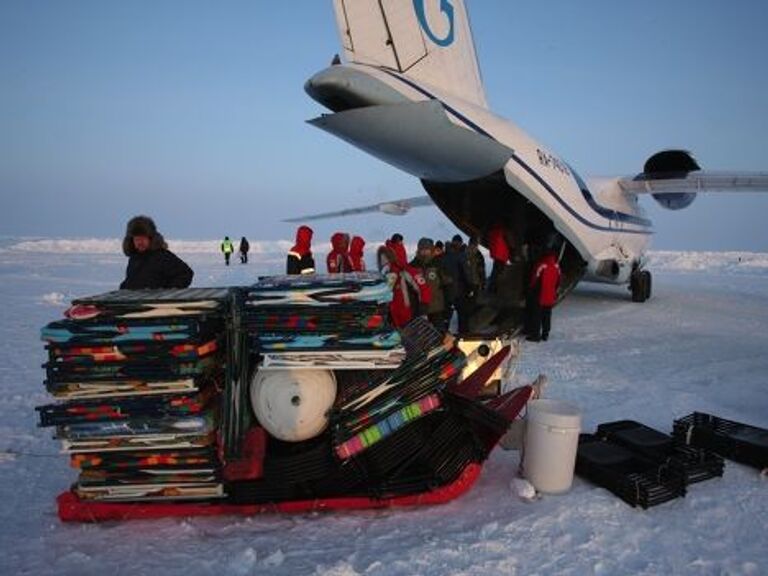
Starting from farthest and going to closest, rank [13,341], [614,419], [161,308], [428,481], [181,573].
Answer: [13,341], [614,419], [428,481], [161,308], [181,573]

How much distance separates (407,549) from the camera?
2.84 metres

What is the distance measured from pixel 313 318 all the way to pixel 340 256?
379 centimetres

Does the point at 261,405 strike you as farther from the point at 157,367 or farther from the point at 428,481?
the point at 428,481

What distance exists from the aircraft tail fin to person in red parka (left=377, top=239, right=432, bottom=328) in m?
2.52

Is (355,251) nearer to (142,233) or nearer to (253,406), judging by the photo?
(142,233)

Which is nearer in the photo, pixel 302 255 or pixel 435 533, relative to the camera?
pixel 435 533

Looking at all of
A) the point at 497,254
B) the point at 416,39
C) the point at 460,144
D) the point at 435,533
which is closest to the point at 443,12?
the point at 416,39

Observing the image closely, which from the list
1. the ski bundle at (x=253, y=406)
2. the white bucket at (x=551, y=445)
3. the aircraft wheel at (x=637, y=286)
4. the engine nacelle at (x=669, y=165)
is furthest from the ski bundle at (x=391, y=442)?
the engine nacelle at (x=669, y=165)

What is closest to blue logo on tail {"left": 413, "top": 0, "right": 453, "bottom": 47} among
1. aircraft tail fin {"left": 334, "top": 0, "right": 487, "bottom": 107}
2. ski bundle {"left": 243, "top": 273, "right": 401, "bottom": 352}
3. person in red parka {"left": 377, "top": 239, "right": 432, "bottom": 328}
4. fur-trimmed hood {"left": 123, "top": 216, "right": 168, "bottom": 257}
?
aircraft tail fin {"left": 334, "top": 0, "right": 487, "bottom": 107}

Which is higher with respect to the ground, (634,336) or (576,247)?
(576,247)

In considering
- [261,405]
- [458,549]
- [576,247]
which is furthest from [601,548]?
[576,247]

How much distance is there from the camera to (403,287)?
707 centimetres

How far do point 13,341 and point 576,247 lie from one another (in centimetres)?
975

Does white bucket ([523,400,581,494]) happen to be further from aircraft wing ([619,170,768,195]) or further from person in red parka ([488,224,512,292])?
aircraft wing ([619,170,768,195])
